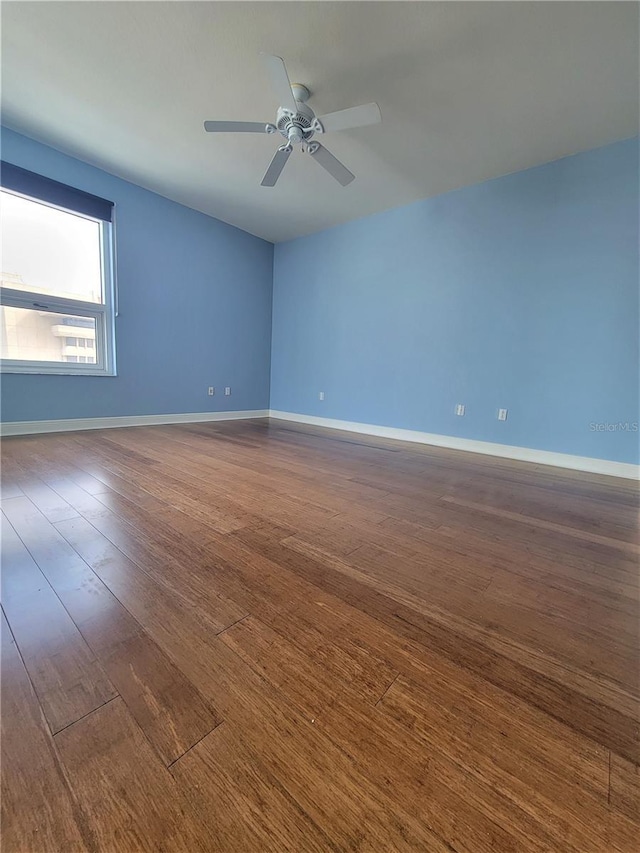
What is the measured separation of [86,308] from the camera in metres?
3.24

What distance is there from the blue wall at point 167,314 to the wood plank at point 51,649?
269 centimetres

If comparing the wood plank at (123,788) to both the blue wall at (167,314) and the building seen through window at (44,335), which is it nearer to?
the blue wall at (167,314)

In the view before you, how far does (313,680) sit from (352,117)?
269 centimetres

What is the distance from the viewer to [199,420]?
4.30 m

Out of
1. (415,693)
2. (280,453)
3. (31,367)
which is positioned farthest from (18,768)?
(31,367)

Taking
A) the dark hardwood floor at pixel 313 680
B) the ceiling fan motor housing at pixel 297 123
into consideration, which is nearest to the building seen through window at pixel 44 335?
the dark hardwood floor at pixel 313 680

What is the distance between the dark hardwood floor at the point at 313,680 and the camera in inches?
19.2

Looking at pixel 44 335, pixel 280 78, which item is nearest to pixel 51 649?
pixel 280 78

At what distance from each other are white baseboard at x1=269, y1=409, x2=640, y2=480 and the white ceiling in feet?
8.06

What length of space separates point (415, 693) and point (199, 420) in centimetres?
409

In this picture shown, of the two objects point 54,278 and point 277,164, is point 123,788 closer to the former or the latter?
point 277,164

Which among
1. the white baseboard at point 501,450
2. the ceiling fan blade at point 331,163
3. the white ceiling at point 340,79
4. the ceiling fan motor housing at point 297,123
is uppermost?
the white ceiling at point 340,79

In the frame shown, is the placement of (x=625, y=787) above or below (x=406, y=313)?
below

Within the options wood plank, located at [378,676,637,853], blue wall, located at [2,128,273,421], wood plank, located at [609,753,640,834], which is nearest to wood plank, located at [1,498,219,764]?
wood plank, located at [378,676,637,853]
